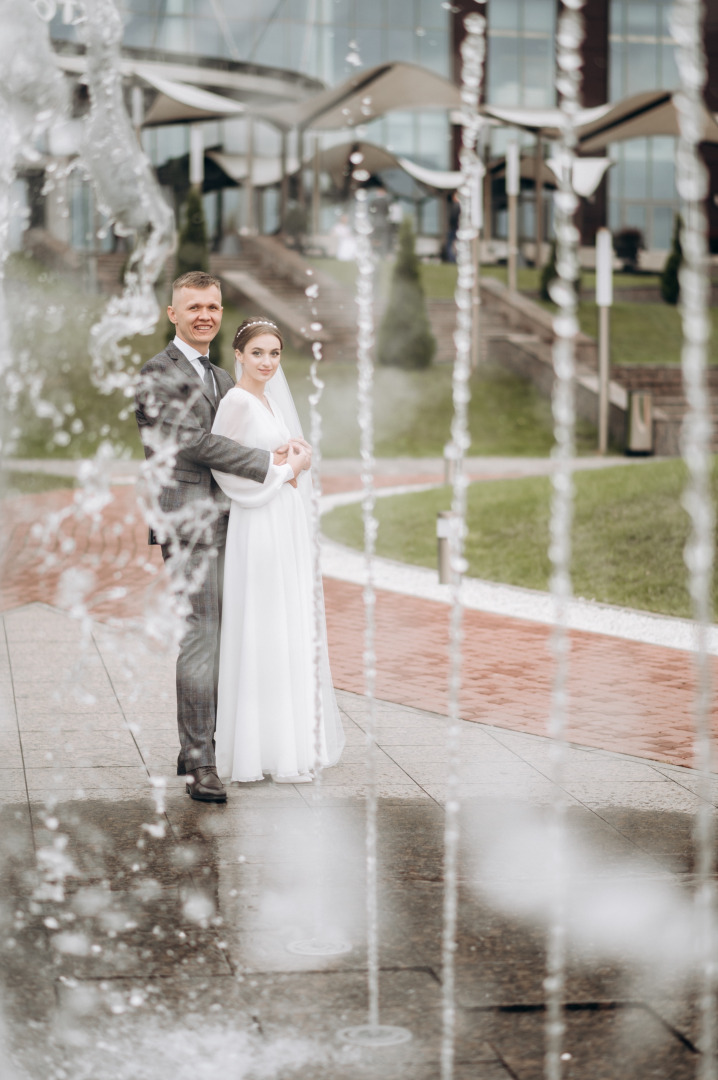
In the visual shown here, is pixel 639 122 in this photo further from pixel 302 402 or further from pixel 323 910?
pixel 323 910

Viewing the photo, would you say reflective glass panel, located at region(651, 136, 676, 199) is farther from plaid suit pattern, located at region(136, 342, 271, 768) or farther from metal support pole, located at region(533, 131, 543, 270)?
plaid suit pattern, located at region(136, 342, 271, 768)

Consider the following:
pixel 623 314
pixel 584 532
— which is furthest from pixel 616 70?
pixel 584 532

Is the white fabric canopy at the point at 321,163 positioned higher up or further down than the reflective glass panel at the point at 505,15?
further down

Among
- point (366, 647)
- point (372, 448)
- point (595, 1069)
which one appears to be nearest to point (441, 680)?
→ point (366, 647)

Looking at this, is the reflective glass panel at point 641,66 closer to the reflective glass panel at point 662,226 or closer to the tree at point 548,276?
the reflective glass panel at point 662,226

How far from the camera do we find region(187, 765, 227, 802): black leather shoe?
529 cm

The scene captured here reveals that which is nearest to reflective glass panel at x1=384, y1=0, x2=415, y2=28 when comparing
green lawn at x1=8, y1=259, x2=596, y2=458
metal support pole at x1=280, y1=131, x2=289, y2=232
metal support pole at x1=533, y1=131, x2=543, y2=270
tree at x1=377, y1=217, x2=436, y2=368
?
metal support pole at x1=280, y1=131, x2=289, y2=232

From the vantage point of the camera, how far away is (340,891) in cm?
436

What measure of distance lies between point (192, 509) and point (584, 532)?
329 inches

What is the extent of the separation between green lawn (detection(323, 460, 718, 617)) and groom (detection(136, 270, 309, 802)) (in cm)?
588

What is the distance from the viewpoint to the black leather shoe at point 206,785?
529 centimetres

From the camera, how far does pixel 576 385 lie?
26344mm

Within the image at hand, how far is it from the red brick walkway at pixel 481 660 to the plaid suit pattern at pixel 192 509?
0.19 meters

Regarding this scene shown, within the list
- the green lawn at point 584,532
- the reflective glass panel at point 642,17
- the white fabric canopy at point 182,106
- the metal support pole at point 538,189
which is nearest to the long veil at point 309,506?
the green lawn at point 584,532
